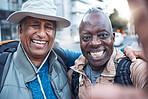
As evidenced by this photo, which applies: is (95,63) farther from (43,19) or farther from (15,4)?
(15,4)

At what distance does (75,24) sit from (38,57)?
27385mm

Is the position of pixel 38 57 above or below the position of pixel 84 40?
below

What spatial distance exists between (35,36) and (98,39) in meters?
0.90

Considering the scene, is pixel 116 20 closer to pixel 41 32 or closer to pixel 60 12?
pixel 60 12

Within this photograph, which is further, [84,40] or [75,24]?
[75,24]

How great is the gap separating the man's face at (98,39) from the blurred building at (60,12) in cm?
1463

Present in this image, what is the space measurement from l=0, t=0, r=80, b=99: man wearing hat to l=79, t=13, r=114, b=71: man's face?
50 centimetres

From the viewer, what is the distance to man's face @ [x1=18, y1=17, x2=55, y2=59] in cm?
185

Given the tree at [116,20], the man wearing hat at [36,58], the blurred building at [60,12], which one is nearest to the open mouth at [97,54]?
the man wearing hat at [36,58]

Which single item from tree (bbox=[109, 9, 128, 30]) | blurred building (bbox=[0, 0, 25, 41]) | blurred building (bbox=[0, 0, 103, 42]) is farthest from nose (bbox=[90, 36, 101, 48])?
tree (bbox=[109, 9, 128, 30])

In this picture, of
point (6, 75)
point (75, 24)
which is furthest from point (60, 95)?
point (75, 24)

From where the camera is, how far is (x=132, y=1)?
30 centimetres

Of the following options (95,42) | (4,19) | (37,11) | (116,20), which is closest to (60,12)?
(4,19)

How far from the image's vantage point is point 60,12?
26875mm
